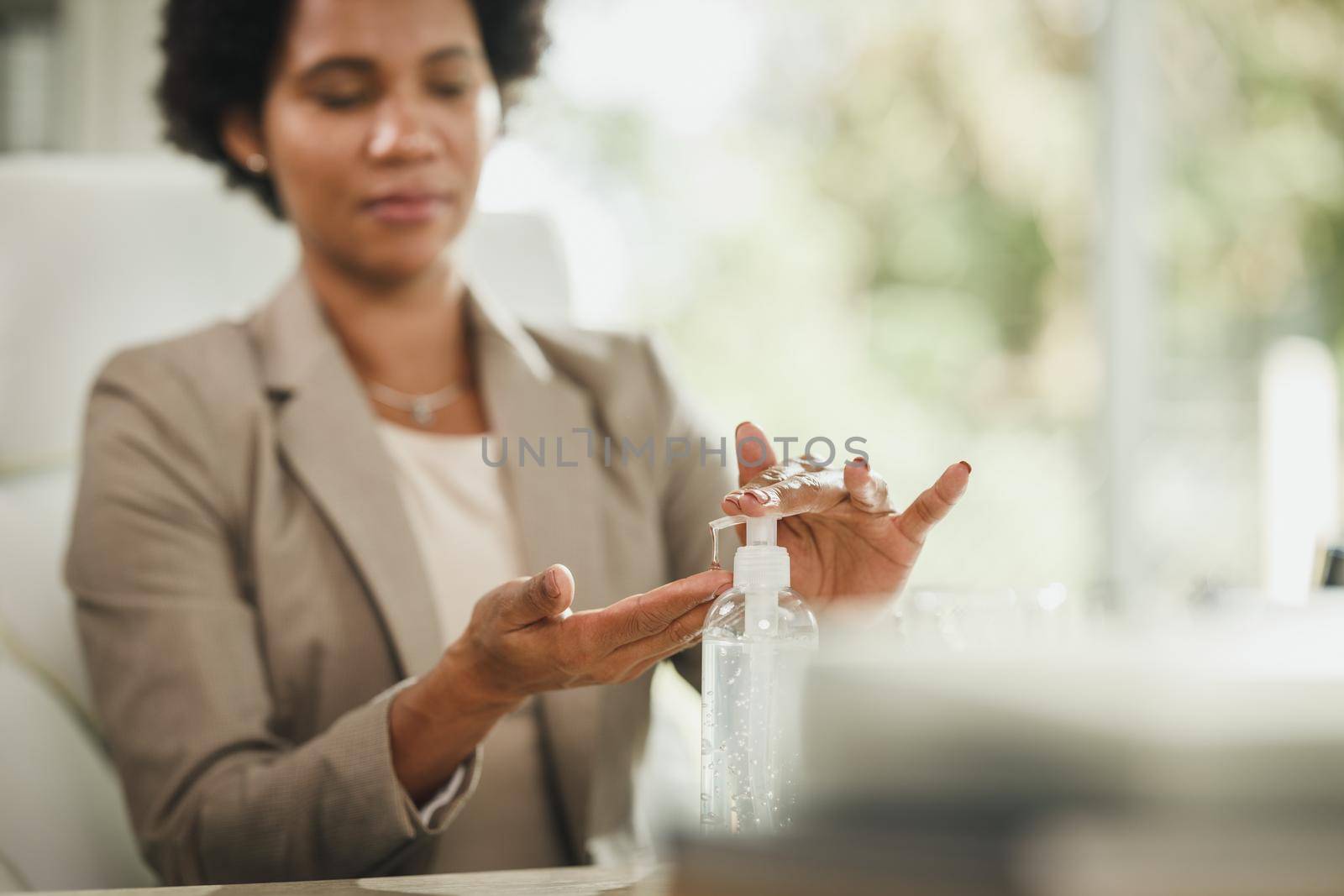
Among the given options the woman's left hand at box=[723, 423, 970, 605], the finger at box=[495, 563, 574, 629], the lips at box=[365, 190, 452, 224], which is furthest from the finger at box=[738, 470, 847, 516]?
the lips at box=[365, 190, 452, 224]

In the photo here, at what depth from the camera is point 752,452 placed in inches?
25.7

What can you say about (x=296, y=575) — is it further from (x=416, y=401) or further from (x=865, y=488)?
(x=865, y=488)

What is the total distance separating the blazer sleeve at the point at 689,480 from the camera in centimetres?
100

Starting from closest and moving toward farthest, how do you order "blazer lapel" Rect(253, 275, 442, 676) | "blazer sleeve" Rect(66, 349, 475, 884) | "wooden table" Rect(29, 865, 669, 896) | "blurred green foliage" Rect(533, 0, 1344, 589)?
"wooden table" Rect(29, 865, 669, 896), "blazer sleeve" Rect(66, 349, 475, 884), "blazer lapel" Rect(253, 275, 442, 676), "blurred green foliage" Rect(533, 0, 1344, 589)

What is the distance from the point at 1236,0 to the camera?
2.53 metres

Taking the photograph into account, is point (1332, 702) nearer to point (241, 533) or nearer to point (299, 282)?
point (241, 533)

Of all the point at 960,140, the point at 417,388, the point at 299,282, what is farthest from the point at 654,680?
the point at 960,140

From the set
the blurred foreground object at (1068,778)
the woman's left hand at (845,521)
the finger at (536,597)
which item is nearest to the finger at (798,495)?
the woman's left hand at (845,521)

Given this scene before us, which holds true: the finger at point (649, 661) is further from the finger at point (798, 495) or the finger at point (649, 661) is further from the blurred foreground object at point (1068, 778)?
the blurred foreground object at point (1068, 778)

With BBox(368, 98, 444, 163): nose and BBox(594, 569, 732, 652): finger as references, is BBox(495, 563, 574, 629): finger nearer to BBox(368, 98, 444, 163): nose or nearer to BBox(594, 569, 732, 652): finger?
BBox(594, 569, 732, 652): finger

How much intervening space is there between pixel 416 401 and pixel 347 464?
0.46 ft

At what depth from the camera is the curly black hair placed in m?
1.07

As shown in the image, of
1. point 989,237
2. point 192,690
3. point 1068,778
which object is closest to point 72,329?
point 192,690
